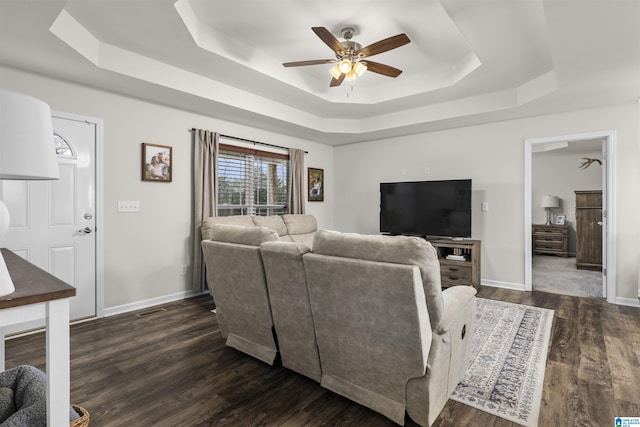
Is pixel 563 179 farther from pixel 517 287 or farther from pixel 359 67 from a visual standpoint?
pixel 359 67

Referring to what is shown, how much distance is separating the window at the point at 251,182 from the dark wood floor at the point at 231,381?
6.49 ft

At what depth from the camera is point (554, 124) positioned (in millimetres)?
4273

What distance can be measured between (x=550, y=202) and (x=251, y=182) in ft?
22.1

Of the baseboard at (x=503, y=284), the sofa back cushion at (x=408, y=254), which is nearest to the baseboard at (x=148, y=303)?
the sofa back cushion at (x=408, y=254)

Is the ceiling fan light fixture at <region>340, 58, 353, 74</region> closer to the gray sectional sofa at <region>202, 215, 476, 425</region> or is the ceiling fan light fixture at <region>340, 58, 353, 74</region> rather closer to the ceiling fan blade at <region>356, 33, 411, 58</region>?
the ceiling fan blade at <region>356, 33, 411, 58</region>

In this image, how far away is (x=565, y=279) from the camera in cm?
517

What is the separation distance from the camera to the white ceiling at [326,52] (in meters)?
2.38

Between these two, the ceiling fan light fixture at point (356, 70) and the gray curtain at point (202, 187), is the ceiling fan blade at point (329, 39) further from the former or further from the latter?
the gray curtain at point (202, 187)

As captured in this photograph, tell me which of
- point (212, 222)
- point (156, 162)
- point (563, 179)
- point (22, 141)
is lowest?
point (212, 222)

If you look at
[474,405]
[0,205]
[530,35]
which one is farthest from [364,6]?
[474,405]

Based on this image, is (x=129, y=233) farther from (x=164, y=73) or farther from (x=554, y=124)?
(x=554, y=124)

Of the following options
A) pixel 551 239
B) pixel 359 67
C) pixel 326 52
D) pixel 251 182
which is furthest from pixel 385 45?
pixel 551 239

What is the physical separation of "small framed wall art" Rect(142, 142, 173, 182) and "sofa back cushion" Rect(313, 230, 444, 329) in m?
2.89

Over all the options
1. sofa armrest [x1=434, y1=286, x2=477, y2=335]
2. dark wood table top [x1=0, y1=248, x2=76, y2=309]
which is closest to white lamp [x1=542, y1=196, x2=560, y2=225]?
sofa armrest [x1=434, y1=286, x2=477, y2=335]
